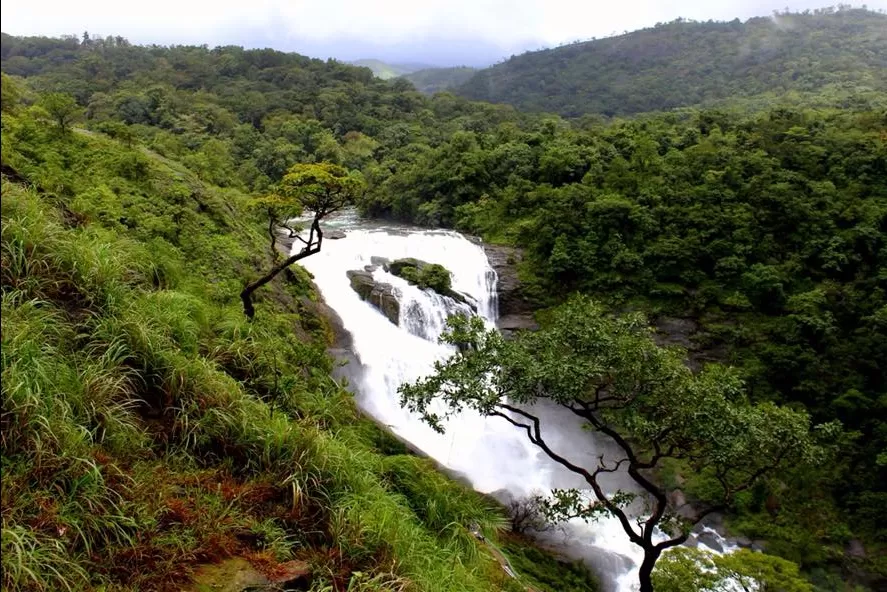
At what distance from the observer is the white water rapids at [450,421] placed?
12227 mm

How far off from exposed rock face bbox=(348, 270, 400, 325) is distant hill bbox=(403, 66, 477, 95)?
6021 inches

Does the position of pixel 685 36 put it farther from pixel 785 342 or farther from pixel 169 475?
pixel 169 475

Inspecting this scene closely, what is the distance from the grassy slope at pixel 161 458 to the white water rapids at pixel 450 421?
7.11m

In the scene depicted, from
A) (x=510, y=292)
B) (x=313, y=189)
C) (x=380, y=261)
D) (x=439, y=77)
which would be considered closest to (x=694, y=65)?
(x=510, y=292)

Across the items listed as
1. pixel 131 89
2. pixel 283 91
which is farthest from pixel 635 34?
pixel 131 89

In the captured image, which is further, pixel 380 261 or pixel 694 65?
pixel 694 65

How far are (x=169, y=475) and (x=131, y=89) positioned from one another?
5589 cm

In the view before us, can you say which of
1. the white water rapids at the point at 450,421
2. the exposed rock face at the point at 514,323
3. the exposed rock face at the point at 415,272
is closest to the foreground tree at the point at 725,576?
the white water rapids at the point at 450,421

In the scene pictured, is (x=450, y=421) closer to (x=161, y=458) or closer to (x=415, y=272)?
(x=415, y=272)

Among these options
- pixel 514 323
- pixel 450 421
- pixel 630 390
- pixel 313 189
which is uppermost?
pixel 313 189

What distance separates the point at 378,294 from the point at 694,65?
96339 mm

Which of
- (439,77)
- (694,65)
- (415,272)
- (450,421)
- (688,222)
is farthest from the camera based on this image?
(439,77)

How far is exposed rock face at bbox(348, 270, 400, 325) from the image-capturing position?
55.0 feet

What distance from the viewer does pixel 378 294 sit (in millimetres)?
17016
